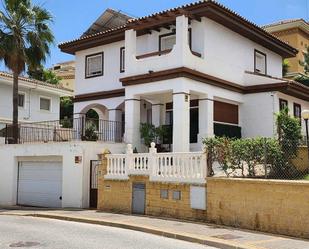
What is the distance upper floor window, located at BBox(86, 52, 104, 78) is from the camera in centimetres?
2467

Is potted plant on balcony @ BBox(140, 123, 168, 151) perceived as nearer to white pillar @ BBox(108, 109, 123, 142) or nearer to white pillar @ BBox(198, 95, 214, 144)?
white pillar @ BBox(198, 95, 214, 144)

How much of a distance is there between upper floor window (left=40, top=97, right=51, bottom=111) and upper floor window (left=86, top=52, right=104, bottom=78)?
388 inches

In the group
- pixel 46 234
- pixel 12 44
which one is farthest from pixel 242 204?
pixel 12 44

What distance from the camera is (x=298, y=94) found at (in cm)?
2403

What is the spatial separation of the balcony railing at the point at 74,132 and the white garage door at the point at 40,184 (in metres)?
1.36

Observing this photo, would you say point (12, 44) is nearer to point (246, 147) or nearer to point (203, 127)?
point (203, 127)

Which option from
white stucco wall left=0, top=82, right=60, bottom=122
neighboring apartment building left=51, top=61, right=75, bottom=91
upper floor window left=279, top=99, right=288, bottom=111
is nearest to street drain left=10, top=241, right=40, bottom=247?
upper floor window left=279, top=99, right=288, bottom=111

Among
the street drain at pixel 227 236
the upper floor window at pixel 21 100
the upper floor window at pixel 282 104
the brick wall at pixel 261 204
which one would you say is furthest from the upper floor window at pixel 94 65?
the street drain at pixel 227 236

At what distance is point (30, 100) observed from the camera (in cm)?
3278

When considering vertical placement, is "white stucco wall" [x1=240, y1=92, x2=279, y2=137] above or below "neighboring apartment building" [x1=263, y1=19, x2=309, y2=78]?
below

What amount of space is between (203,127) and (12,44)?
34.9 ft

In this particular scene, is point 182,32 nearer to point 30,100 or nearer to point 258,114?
point 258,114

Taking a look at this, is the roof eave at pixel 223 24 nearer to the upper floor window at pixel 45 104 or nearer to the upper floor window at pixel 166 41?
the upper floor window at pixel 166 41

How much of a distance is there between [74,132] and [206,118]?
19.9ft
